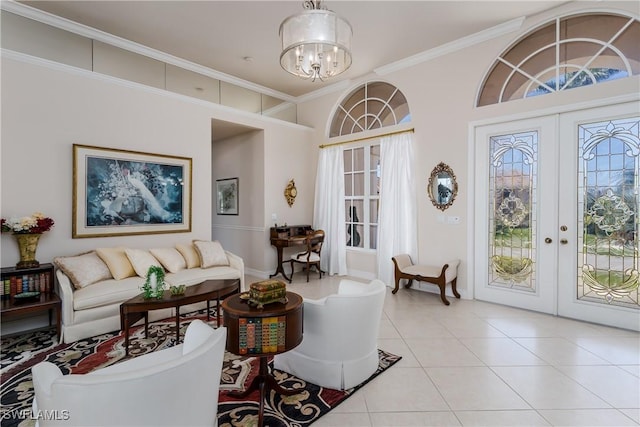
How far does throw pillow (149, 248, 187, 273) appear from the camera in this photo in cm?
414

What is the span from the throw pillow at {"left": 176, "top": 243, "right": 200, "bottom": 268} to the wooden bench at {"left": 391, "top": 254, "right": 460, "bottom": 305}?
9.70 feet

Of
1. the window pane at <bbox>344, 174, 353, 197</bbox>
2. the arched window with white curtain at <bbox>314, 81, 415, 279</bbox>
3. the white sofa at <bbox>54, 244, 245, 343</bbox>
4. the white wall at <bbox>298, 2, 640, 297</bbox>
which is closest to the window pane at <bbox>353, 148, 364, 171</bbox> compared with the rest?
the arched window with white curtain at <bbox>314, 81, 415, 279</bbox>

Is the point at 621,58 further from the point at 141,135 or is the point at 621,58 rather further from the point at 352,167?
the point at 141,135

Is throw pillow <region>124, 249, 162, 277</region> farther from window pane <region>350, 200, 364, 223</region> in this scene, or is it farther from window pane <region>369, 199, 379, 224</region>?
window pane <region>369, 199, 379, 224</region>

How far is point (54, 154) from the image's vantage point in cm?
372

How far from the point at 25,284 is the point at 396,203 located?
16.0ft

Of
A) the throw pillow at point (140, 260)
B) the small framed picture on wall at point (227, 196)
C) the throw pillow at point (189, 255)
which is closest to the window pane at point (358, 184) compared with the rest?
the small framed picture on wall at point (227, 196)

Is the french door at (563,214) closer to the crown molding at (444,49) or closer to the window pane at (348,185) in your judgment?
the crown molding at (444,49)

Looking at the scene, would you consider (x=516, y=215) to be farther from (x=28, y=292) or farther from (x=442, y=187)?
(x=28, y=292)

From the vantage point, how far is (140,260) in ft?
12.9

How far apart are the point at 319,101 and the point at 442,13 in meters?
3.01

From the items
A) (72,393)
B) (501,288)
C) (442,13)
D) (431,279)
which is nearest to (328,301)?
(72,393)

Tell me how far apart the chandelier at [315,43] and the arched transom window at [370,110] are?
308 centimetres

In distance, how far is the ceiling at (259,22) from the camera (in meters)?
3.76
